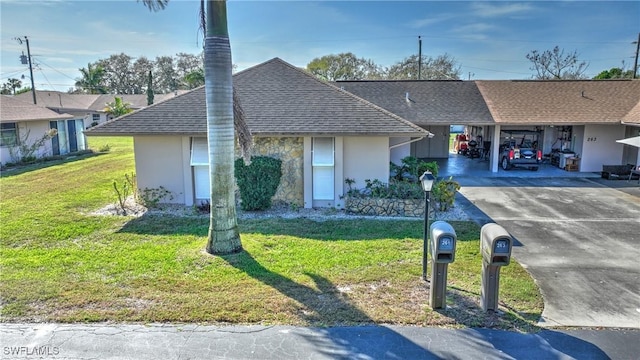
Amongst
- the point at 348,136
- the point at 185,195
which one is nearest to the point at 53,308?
the point at 185,195

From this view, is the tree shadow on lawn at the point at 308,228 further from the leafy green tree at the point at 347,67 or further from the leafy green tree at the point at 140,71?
the leafy green tree at the point at 140,71

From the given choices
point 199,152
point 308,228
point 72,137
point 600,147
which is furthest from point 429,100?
point 72,137

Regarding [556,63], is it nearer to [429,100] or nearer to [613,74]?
[613,74]

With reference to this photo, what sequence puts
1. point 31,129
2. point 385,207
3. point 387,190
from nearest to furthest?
point 385,207 < point 387,190 < point 31,129

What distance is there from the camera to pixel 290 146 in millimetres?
12219

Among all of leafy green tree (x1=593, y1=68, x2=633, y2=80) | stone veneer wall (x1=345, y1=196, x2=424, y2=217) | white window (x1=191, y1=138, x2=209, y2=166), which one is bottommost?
stone veneer wall (x1=345, y1=196, x2=424, y2=217)

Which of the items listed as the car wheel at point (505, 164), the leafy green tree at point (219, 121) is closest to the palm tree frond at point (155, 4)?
the leafy green tree at point (219, 121)

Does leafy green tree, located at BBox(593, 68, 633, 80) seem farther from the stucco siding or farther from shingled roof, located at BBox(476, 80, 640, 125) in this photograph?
the stucco siding

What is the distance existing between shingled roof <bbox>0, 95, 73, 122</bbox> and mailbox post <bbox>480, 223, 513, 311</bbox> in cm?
2334

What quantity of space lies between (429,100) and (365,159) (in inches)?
419

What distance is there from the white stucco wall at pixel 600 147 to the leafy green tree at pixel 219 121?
58.8 feet

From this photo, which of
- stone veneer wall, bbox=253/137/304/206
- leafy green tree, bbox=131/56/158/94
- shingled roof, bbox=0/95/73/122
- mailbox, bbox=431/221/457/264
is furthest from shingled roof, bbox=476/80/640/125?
leafy green tree, bbox=131/56/158/94

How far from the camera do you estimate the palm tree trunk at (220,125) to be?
25.0ft

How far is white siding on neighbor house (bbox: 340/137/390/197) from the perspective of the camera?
12078mm
